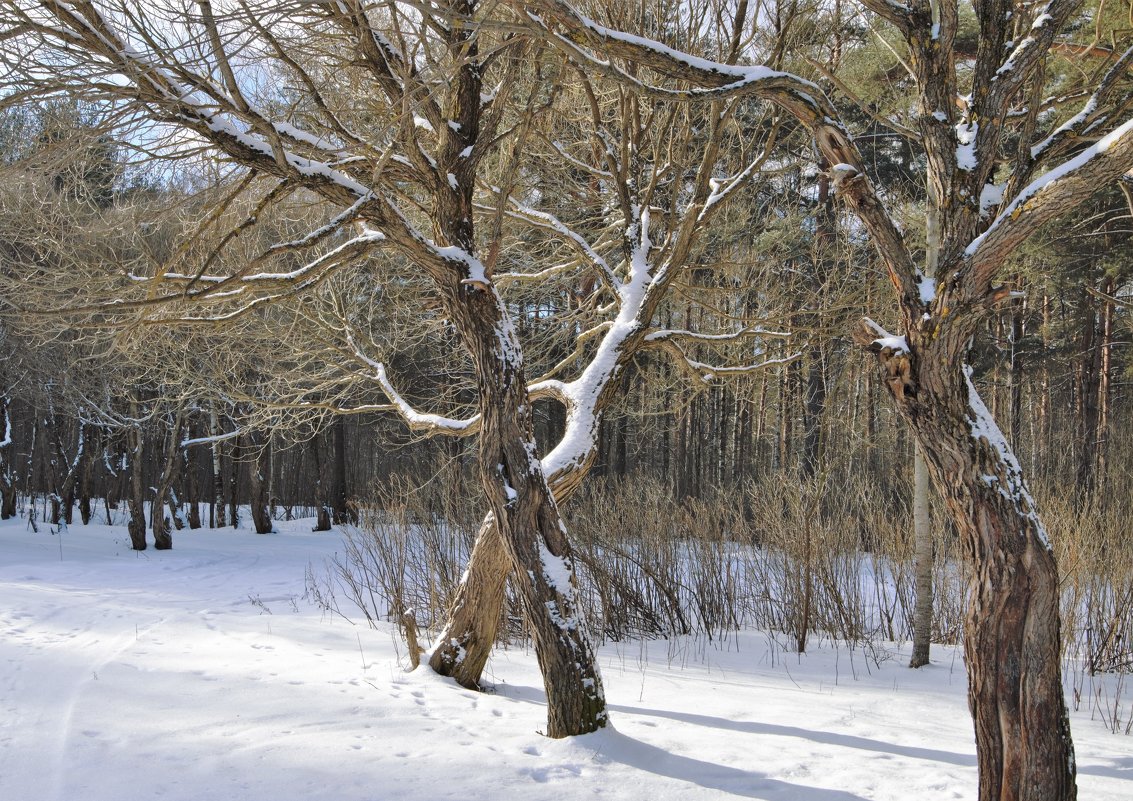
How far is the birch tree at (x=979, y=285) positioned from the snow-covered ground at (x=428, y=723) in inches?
36.9

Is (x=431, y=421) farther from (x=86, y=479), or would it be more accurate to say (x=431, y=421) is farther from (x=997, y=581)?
(x=86, y=479)

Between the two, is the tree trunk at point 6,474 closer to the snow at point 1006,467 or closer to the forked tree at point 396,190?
the forked tree at point 396,190

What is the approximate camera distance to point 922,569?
7.03 meters

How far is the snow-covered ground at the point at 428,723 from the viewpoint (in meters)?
3.86

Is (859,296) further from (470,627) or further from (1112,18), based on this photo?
(470,627)

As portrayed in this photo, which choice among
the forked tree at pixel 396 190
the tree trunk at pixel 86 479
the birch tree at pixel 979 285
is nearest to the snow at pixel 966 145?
the birch tree at pixel 979 285

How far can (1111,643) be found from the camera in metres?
6.93

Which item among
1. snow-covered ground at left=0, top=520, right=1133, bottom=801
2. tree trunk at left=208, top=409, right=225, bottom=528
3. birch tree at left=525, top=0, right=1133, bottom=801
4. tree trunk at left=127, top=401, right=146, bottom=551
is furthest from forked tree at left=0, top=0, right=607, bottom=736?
tree trunk at left=208, top=409, right=225, bottom=528

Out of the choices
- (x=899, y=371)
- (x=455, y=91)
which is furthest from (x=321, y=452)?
(x=899, y=371)

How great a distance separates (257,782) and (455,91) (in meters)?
4.13

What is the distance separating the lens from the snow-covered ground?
3.86 m

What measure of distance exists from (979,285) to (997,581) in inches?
48.0

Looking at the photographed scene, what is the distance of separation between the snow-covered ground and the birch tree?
0.94m

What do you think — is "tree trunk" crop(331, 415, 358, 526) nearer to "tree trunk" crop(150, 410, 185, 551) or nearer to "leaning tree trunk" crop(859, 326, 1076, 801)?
"tree trunk" crop(150, 410, 185, 551)
